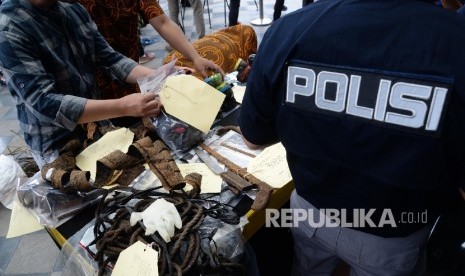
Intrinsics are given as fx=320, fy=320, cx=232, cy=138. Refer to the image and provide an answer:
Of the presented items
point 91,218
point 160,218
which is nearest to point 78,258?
point 91,218

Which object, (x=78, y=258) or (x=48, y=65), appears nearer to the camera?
(x=78, y=258)

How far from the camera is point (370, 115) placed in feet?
1.96

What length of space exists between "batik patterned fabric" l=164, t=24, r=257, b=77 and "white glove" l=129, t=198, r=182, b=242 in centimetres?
118

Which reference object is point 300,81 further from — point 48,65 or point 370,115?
point 48,65

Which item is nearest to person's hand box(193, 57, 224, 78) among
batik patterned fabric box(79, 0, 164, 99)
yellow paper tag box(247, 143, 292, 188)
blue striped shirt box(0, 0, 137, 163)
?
batik patterned fabric box(79, 0, 164, 99)

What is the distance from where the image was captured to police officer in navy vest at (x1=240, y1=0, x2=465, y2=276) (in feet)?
1.74

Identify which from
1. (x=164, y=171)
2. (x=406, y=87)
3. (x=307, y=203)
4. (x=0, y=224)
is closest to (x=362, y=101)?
(x=406, y=87)

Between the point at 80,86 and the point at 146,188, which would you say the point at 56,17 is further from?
the point at 146,188

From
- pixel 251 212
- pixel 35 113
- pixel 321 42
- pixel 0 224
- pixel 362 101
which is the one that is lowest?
pixel 0 224

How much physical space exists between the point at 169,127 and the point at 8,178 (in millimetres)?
1230

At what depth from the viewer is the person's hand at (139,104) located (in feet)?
3.35

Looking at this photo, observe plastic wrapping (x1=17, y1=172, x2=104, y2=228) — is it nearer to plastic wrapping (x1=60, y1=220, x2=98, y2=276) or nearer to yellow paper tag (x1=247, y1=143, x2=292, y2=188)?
plastic wrapping (x1=60, y1=220, x2=98, y2=276)

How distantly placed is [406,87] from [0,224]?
228 centimetres

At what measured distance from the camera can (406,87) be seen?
55cm
